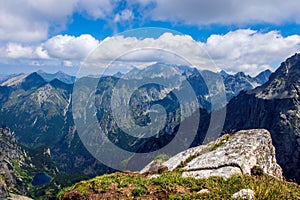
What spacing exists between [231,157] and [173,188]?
310 inches

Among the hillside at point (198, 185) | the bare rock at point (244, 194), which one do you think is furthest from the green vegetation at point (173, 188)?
the bare rock at point (244, 194)

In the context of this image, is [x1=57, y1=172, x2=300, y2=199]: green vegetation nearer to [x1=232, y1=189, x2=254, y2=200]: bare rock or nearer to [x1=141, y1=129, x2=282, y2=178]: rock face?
[x1=232, y1=189, x2=254, y2=200]: bare rock

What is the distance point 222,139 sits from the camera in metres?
30.7

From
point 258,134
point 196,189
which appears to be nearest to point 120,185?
point 196,189

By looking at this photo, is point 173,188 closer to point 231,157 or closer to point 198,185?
point 198,185

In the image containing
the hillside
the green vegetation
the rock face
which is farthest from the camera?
the rock face

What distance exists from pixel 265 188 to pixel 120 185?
356 inches

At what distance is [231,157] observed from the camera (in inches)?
965

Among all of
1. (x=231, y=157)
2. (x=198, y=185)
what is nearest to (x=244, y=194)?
(x=198, y=185)

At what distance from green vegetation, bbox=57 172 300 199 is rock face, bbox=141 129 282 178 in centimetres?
230

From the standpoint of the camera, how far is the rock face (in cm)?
2284

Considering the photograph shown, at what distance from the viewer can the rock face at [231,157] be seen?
2284 centimetres

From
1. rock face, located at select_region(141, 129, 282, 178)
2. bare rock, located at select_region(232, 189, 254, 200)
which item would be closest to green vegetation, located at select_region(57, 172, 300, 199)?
bare rock, located at select_region(232, 189, 254, 200)

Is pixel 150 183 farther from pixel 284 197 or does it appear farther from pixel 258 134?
pixel 258 134
